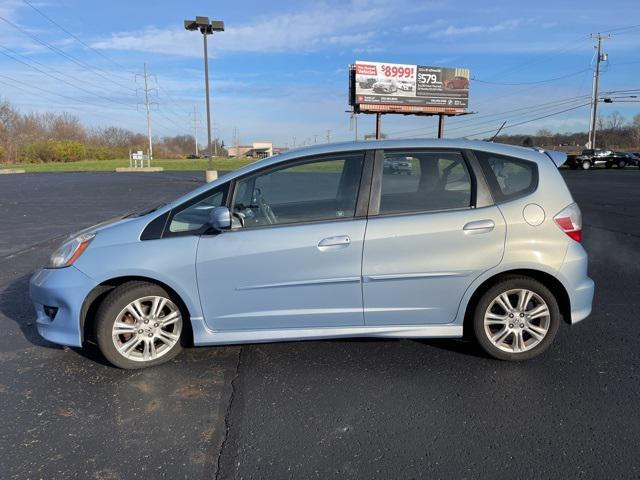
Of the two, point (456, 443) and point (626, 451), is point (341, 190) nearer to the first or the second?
point (456, 443)

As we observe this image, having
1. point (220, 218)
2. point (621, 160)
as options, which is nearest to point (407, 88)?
point (621, 160)

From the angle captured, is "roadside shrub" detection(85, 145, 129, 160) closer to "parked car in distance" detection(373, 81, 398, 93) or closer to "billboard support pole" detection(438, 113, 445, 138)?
"parked car in distance" detection(373, 81, 398, 93)

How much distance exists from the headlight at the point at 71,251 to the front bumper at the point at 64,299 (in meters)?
0.05

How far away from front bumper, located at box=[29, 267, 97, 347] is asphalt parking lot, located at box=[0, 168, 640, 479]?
0.30 m

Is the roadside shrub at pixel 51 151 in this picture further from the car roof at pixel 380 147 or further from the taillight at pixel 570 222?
the taillight at pixel 570 222

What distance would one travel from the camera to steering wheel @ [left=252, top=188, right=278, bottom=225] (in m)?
3.62

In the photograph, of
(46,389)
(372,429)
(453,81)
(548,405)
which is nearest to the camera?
(372,429)

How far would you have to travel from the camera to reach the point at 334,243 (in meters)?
3.46

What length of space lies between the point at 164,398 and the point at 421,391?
1.74 meters

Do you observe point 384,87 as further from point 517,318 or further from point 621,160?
point 517,318

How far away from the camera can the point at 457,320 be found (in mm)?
3676

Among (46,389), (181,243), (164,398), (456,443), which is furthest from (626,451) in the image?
(46,389)

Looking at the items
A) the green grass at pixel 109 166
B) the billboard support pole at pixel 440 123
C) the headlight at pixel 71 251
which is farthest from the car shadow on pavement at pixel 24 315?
the billboard support pole at pixel 440 123

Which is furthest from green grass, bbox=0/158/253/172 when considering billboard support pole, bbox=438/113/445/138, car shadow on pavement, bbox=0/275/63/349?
car shadow on pavement, bbox=0/275/63/349
